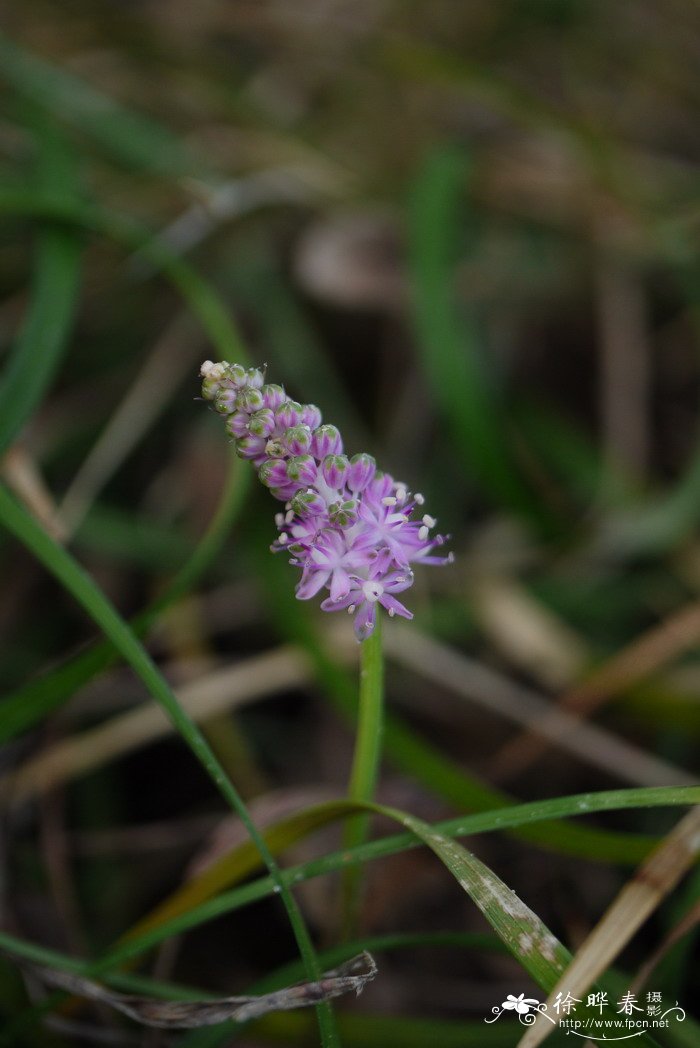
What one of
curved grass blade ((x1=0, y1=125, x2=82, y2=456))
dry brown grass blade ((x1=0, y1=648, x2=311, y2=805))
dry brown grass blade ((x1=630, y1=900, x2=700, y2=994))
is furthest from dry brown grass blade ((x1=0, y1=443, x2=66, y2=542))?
dry brown grass blade ((x1=630, y1=900, x2=700, y2=994))

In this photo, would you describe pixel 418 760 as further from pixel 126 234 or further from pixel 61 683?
pixel 126 234

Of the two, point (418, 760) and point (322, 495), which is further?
point (418, 760)

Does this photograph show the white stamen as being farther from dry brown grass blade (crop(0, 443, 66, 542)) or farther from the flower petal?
dry brown grass blade (crop(0, 443, 66, 542))

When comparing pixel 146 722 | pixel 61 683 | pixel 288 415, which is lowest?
pixel 288 415

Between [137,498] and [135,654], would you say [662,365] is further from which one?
[135,654]

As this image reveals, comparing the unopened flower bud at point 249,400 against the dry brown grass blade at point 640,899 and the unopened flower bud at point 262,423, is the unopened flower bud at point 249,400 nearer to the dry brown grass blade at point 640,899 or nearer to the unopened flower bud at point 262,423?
the unopened flower bud at point 262,423

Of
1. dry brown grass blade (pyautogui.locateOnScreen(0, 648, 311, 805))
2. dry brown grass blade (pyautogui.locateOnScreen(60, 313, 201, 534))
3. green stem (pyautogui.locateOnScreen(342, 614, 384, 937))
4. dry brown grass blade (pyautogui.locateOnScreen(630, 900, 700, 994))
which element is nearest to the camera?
green stem (pyautogui.locateOnScreen(342, 614, 384, 937))

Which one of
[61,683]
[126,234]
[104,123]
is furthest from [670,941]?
[104,123]
